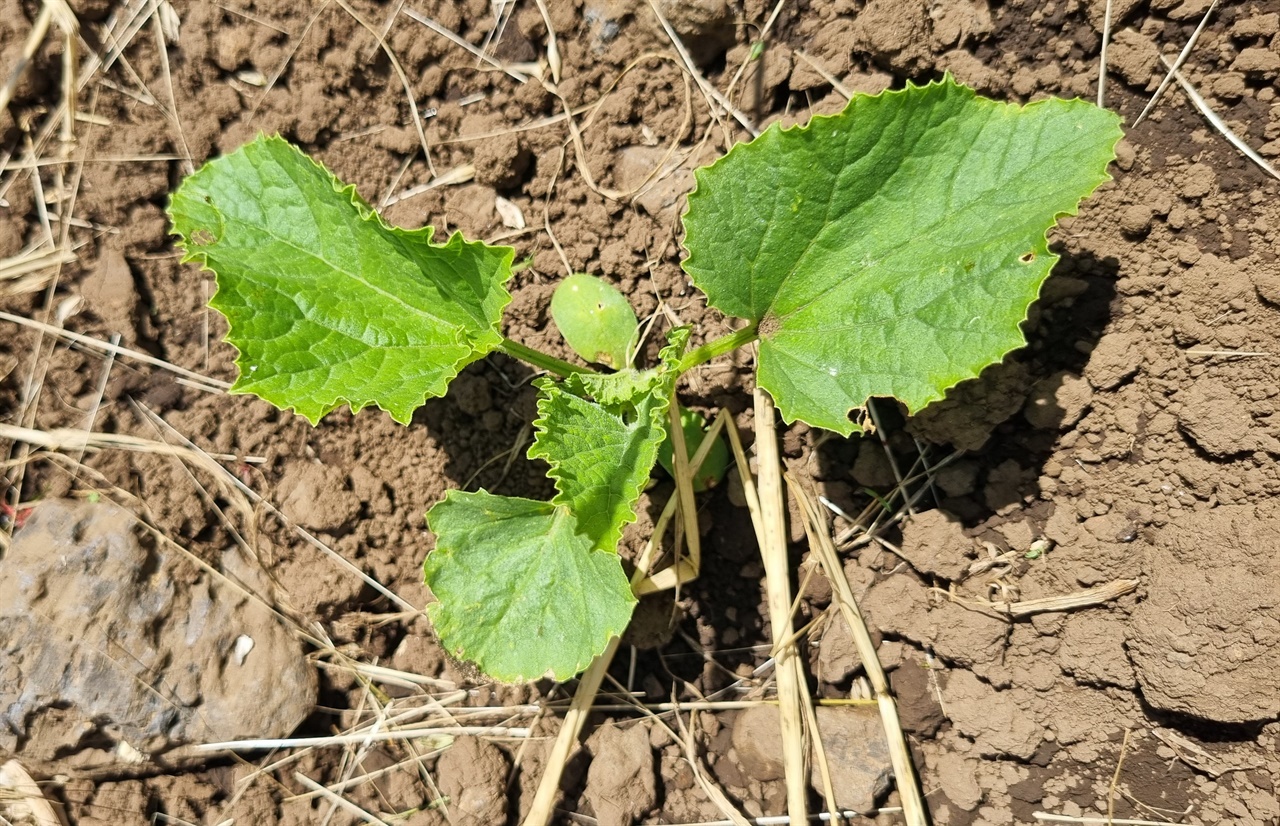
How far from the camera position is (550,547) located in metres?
2.89

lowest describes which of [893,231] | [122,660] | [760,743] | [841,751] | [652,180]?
[122,660]

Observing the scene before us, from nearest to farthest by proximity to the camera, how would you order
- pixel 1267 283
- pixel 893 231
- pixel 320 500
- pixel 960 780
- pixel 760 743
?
pixel 1267 283 < pixel 893 231 < pixel 960 780 < pixel 760 743 < pixel 320 500

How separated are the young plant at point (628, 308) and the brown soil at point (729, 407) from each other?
0.42 m

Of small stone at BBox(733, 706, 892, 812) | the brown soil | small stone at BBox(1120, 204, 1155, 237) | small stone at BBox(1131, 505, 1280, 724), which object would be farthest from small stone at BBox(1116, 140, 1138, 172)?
small stone at BBox(733, 706, 892, 812)

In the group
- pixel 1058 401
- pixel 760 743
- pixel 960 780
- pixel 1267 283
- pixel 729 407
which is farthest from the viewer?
pixel 729 407

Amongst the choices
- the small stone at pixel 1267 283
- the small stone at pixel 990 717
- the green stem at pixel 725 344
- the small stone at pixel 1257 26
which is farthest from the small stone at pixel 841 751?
the small stone at pixel 1257 26

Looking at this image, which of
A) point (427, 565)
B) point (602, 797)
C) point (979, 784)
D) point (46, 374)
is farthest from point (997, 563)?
point (46, 374)

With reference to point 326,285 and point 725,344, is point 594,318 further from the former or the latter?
point 326,285

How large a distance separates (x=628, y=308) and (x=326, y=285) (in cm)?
101

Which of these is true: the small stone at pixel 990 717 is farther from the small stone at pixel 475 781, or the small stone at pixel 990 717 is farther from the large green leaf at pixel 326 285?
the large green leaf at pixel 326 285

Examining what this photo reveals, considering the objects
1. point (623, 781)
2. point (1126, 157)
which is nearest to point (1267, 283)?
point (1126, 157)

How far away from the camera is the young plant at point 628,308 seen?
7.97 ft

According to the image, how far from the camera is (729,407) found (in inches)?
126

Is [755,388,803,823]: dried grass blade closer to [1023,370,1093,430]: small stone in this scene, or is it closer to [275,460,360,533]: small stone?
[1023,370,1093,430]: small stone
